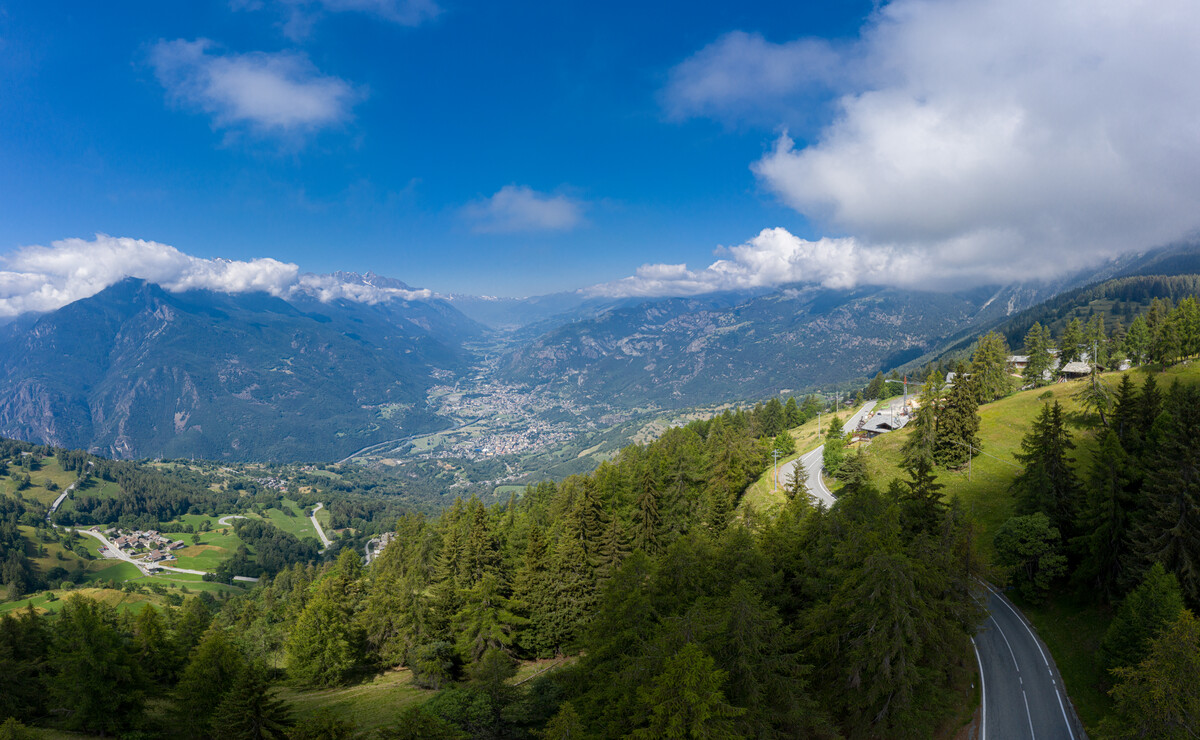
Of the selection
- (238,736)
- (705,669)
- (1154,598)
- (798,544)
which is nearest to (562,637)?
(798,544)

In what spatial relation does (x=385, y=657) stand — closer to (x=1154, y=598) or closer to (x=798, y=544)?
(x=798, y=544)

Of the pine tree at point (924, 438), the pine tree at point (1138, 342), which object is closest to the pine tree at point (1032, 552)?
the pine tree at point (924, 438)

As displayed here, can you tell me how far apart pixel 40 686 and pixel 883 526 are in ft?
190

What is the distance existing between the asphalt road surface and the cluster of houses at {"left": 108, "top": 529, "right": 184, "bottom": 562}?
725 ft

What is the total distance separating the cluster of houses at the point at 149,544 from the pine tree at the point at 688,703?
215 metres

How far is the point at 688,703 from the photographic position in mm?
17297

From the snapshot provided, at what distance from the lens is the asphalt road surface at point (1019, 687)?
99.0 feet

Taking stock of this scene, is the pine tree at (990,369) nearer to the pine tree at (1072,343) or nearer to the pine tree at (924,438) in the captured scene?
the pine tree at (1072,343)

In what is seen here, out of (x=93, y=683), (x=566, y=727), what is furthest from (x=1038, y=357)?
(x=93, y=683)

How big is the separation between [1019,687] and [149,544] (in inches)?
9549

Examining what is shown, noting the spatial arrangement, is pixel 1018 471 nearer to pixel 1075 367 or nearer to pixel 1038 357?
pixel 1038 357

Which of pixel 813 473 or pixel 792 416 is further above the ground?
pixel 792 416

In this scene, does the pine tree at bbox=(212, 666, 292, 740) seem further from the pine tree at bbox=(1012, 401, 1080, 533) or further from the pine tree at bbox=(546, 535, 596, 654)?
the pine tree at bbox=(1012, 401, 1080, 533)

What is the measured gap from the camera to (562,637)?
43719 millimetres
